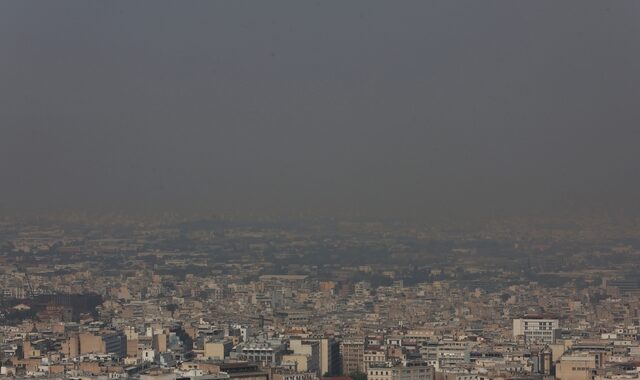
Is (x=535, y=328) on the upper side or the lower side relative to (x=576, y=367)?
lower

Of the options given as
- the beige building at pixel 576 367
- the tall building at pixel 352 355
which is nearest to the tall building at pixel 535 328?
the tall building at pixel 352 355

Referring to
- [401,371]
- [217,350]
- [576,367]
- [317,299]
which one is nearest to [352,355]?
[217,350]

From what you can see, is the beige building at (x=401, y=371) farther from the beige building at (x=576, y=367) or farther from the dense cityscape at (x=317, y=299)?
the beige building at (x=576, y=367)

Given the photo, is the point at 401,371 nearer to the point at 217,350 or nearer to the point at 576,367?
the point at 576,367

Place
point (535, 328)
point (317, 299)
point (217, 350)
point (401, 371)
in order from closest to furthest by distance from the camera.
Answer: point (401, 371)
point (217, 350)
point (535, 328)
point (317, 299)

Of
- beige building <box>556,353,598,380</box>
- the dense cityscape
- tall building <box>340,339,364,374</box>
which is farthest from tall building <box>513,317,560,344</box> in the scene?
beige building <box>556,353,598,380</box>

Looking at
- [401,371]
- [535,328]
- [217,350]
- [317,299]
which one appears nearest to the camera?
[401,371]
